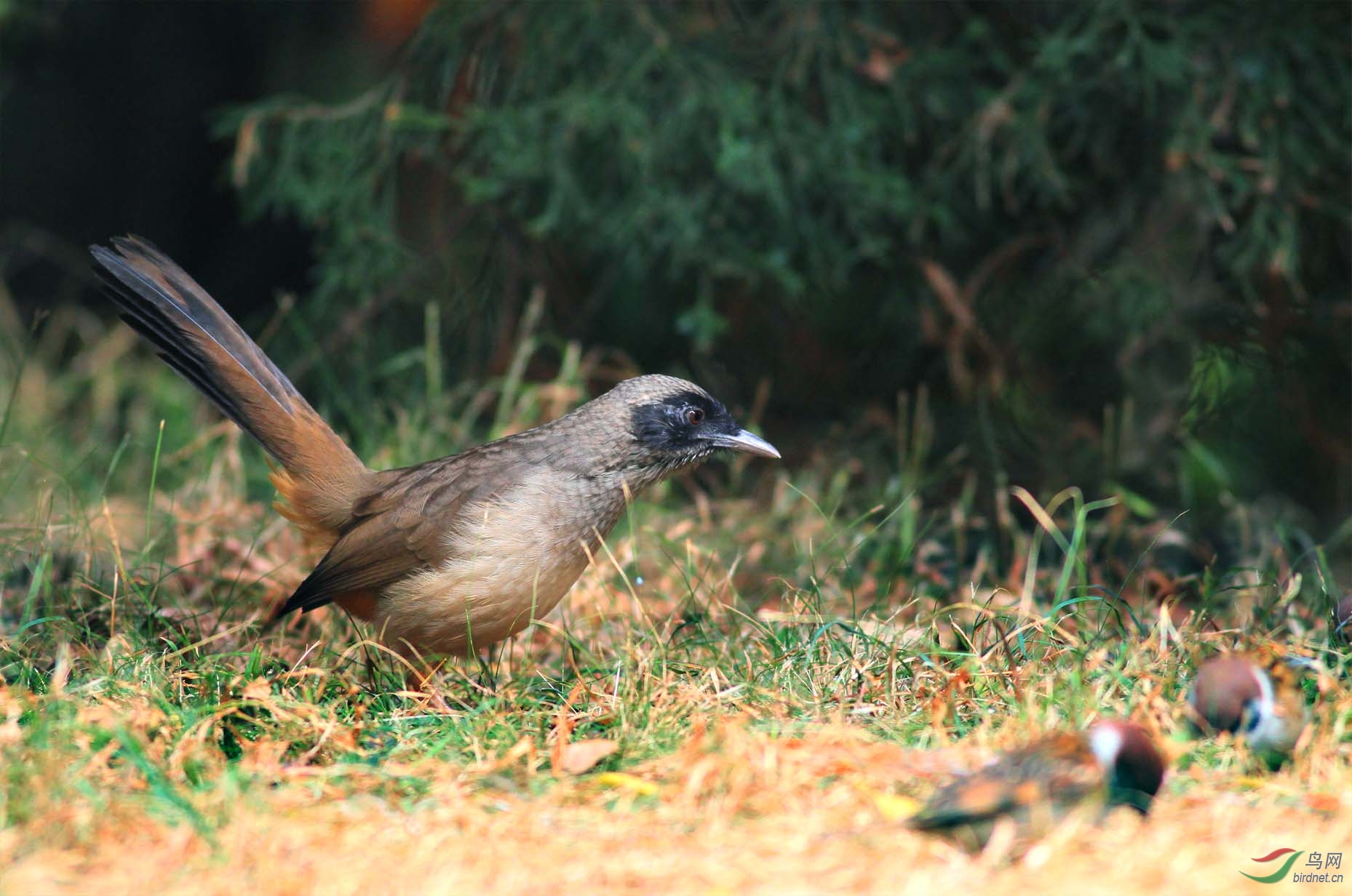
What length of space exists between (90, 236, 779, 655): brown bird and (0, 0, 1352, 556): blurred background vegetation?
1344 mm

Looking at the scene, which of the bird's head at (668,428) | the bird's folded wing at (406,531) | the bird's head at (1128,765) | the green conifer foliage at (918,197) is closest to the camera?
the bird's head at (1128,765)

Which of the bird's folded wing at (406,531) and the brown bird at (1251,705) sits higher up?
the bird's folded wing at (406,531)

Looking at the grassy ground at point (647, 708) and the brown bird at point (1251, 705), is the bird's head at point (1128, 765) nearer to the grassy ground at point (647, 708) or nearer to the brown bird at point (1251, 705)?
the grassy ground at point (647, 708)

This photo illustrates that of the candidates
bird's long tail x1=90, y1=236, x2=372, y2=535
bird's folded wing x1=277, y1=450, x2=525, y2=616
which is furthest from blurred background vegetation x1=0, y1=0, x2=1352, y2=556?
bird's folded wing x1=277, y1=450, x2=525, y2=616

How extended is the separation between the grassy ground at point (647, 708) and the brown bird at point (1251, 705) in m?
0.06

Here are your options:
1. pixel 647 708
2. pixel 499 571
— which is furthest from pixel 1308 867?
pixel 499 571

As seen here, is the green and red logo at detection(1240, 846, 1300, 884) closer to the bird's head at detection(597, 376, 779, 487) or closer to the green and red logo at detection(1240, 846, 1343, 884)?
the green and red logo at detection(1240, 846, 1343, 884)

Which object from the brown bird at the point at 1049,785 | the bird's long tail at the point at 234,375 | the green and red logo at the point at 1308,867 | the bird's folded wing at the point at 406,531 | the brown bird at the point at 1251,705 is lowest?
the green and red logo at the point at 1308,867

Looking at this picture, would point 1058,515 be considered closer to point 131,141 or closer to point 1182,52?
point 1182,52

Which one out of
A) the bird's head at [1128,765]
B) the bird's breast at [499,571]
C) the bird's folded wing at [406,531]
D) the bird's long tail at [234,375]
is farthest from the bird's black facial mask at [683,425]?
the bird's head at [1128,765]

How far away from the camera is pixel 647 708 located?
3.66m

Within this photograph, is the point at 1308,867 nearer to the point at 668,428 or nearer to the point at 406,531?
the point at 668,428

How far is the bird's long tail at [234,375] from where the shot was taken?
462 cm

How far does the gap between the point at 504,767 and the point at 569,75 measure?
3.95 metres
